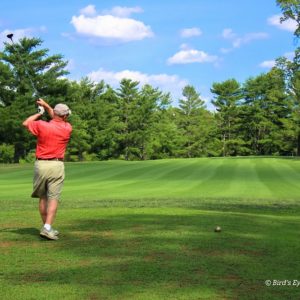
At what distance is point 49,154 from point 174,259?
2591mm

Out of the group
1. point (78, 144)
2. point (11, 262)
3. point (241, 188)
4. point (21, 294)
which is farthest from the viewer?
point (78, 144)

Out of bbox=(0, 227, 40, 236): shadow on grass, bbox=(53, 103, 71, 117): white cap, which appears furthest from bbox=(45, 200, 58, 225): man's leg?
bbox=(53, 103, 71, 117): white cap

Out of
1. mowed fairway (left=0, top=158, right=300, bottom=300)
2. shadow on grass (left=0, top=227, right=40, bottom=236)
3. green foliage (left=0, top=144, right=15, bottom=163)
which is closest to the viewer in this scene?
mowed fairway (left=0, top=158, right=300, bottom=300)

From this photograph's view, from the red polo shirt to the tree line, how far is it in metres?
53.6

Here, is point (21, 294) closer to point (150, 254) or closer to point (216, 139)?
point (150, 254)

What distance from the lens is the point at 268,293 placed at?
4.91m

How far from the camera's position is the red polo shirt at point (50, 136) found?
735 centimetres

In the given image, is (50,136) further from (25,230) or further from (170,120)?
(170,120)

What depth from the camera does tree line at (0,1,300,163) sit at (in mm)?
71438

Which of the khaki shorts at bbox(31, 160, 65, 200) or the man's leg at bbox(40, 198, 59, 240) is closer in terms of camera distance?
the man's leg at bbox(40, 198, 59, 240)

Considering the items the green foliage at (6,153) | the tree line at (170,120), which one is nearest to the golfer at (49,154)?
the tree line at (170,120)

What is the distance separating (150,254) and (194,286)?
1400 millimetres

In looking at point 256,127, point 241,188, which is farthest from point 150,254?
point 256,127

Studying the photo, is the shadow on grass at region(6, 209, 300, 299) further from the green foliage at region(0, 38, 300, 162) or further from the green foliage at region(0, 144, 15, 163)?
the green foliage at region(0, 144, 15, 163)
